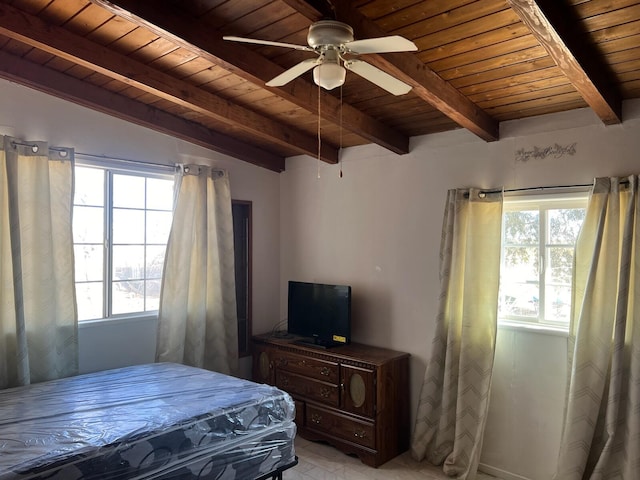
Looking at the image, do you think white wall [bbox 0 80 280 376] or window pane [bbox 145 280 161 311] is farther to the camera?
window pane [bbox 145 280 161 311]

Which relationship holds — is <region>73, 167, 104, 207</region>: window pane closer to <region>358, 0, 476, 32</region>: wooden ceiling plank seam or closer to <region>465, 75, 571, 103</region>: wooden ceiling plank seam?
<region>358, 0, 476, 32</region>: wooden ceiling plank seam

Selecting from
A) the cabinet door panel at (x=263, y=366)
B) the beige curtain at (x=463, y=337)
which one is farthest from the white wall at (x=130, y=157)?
the beige curtain at (x=463, y=337)

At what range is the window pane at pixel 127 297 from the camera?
3.85 meters

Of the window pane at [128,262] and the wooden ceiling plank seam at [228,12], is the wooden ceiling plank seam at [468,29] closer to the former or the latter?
the wooden ceiling plank seam at [228,12]

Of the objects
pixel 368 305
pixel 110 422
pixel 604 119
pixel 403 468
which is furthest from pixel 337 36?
pixel 403 468

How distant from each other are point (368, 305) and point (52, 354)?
244 cm

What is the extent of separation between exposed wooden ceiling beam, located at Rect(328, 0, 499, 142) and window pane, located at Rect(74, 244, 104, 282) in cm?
258

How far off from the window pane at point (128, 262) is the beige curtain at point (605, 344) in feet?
10.6

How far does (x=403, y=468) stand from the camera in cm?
353

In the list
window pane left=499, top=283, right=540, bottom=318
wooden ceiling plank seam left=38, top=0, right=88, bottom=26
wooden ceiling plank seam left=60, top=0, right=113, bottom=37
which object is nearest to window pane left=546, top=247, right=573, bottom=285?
window pane left=499, top=283, right=540, bottom=318

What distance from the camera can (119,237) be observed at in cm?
385

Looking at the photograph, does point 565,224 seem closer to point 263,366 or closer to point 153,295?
point 263,366

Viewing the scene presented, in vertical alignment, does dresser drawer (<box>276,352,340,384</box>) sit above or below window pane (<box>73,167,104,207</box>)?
below

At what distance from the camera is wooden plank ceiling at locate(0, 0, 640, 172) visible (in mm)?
2209
